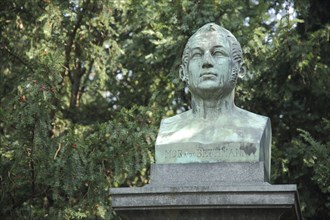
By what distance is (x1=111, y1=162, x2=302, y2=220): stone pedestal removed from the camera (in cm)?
724

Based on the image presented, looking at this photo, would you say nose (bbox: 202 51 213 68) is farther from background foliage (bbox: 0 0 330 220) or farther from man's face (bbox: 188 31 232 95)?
background foliage (bbox: 0 0 330 220)

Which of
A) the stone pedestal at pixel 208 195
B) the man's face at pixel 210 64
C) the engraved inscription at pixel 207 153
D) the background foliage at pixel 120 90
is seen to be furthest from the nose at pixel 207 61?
the background foliage at pixel 120 90

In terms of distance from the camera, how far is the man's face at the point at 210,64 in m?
8.02

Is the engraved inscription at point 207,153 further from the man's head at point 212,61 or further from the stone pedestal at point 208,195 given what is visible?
the man's head at point 212,61

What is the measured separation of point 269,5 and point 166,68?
6.83 feet

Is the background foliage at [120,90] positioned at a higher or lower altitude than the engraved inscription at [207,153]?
higher

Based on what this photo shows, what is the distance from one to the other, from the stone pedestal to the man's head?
2.54ft

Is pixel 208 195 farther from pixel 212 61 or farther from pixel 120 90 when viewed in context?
pixel 120 90

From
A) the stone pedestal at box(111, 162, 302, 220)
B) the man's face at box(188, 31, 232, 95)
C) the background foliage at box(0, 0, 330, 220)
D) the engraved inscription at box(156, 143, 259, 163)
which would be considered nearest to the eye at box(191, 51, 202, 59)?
the man's face at box(188, 31, 232, 95)

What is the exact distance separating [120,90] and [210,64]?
7.81m

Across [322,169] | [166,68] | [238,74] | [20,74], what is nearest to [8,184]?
[20,74]

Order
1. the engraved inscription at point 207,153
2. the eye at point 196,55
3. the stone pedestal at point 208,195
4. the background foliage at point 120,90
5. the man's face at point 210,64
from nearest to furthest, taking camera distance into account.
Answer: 1. the stone pedestal at point 208,195
2. the engraved inscription at point 207,153
3. the man's face at point 210,64
4. the eye at point 196,55
5. the background foliage at point 120,90

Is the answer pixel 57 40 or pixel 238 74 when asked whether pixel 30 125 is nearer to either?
pixel 57 40

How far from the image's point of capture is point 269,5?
1476 centimetres
